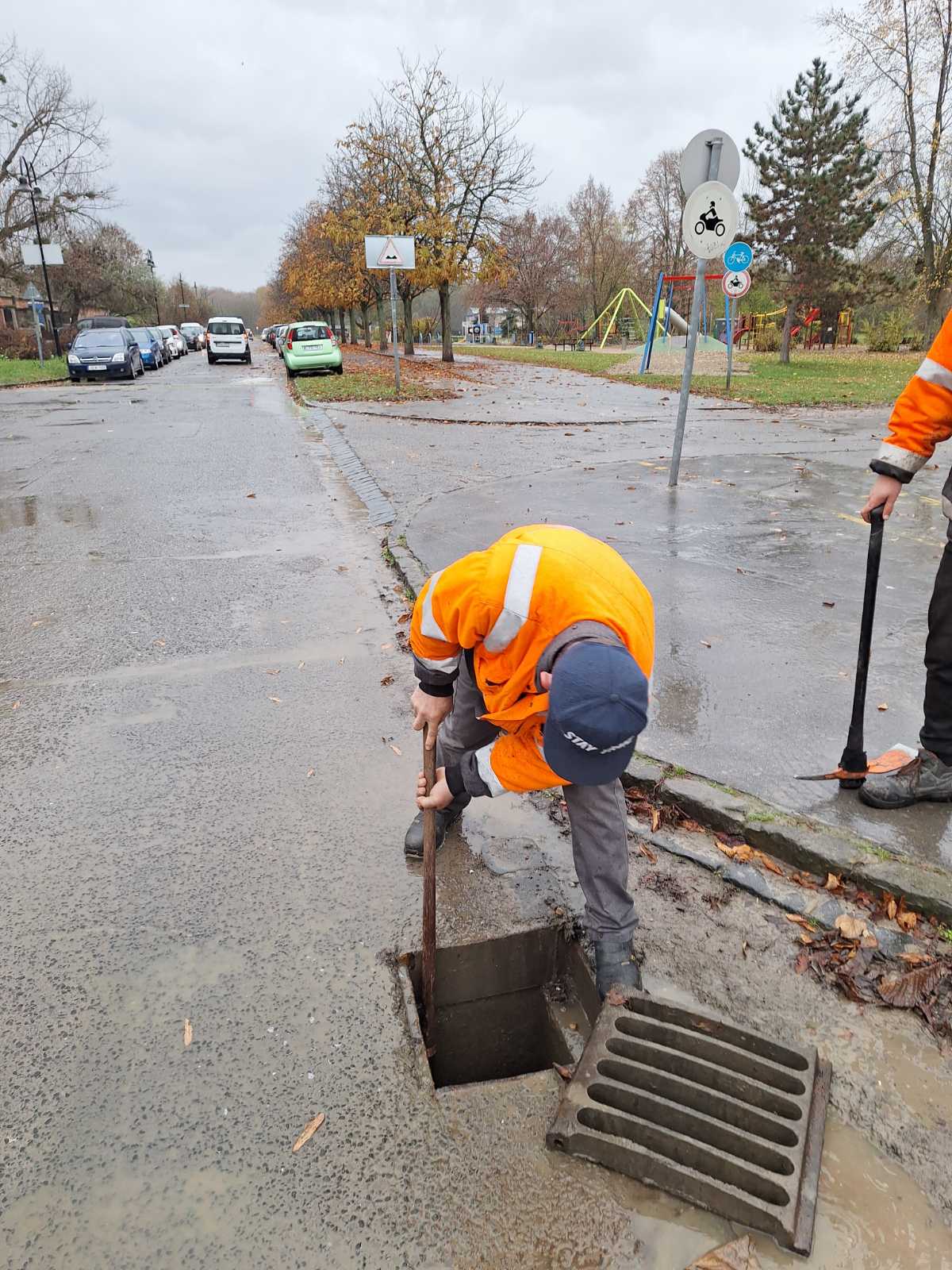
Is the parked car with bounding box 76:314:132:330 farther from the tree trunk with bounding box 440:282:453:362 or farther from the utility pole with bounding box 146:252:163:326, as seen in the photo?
the utility pole with bounding box 146:252:163:326

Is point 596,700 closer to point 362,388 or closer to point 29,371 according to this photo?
point 362,388

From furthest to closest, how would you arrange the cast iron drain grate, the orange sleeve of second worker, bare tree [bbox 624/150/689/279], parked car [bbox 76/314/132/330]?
bare tree [bbox 624/150/689/279], parked car [bbox 76/314/132/330], the orange sleeve of second worker, the cast iron drain grate

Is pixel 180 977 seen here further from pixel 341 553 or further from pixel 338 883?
pixel 341 553

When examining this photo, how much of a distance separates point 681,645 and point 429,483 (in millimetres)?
4929

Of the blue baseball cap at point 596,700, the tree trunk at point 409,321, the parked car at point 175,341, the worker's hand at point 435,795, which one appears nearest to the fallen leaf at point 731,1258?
the blue baseball cap at point 596,700

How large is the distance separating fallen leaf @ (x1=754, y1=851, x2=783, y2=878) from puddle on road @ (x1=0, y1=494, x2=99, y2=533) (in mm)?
6434

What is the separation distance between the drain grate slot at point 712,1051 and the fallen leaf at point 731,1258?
1.26ft

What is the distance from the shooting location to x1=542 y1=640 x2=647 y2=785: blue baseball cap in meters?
1.69

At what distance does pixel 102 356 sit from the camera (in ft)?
81.8

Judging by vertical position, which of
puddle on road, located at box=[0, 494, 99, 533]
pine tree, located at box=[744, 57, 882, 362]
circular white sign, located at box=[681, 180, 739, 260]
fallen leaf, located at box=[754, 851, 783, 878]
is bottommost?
fallen leaf, located at box=[754, 851, 783, 878]

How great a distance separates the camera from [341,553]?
6445 mm

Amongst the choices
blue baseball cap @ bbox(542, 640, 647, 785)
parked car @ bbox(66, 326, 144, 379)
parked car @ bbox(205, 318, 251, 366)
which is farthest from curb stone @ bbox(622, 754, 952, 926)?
parked car @ bbox(205, 318, 251, 366)

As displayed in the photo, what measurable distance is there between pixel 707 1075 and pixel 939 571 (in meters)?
1.92

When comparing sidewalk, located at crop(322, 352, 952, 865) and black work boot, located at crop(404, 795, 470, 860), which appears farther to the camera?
sidewalk, located at crop(322, 352, 952, 865)
